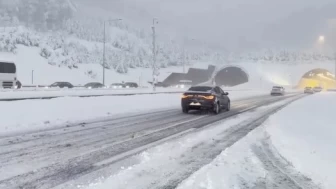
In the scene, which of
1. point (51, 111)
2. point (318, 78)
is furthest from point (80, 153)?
point (318, 78)

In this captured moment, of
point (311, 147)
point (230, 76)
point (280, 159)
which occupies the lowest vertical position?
point (280, 159)

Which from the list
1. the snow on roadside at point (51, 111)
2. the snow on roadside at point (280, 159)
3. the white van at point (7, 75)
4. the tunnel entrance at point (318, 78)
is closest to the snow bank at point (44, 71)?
the white van at point (7, 75)

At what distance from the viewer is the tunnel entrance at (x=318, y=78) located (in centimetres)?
12531

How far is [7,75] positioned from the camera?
39.5 meters

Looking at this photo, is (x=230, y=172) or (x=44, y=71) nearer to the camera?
(x=230, y=172)

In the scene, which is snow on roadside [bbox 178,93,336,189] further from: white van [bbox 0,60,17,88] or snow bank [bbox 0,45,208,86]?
snow bank [bbox 0,45,208,86]

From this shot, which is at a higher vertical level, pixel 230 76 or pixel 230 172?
pixel 230 76

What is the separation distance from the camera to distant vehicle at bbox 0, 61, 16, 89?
128ft

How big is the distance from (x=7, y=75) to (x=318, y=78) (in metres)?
119

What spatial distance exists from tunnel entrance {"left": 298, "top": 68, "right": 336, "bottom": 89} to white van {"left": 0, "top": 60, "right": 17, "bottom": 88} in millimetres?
107434

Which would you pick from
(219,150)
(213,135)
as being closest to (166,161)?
(219,150)

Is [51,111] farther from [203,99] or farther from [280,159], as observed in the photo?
[280,159]

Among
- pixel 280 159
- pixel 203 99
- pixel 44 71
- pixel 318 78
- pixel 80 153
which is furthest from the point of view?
Result: pixel 318 78

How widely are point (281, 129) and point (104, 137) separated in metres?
6.41
